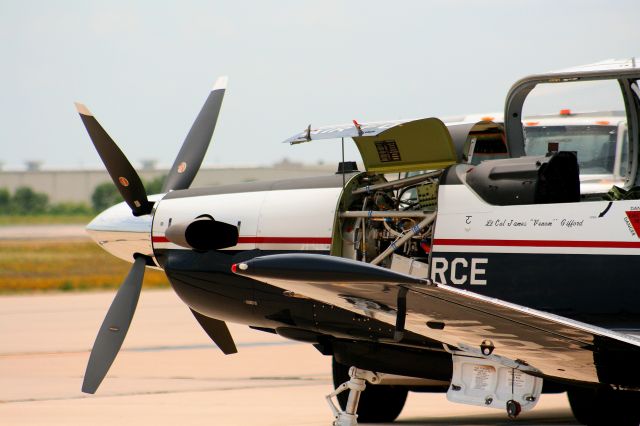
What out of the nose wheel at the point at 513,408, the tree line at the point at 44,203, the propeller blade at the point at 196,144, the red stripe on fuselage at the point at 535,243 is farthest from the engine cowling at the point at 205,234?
the tree line at the point at 44,203

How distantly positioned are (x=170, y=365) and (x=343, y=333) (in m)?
7.43

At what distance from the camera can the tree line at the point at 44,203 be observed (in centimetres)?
9306

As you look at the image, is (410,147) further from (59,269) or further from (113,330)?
(59,269)

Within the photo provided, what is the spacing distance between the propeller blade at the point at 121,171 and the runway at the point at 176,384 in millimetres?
2052

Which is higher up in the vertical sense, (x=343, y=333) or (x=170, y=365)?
(x=343, y=333)

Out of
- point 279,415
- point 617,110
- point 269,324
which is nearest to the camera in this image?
point 617,110

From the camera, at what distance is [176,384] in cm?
1476

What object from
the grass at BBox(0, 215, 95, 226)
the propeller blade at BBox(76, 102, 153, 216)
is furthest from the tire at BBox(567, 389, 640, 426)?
the grass at BBox(0, 215, 95, 226)

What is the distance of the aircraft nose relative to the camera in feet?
35.8

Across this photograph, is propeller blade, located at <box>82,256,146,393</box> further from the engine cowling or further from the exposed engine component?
the exposed engine component

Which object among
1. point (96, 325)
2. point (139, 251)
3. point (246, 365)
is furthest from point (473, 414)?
point (96, 325)

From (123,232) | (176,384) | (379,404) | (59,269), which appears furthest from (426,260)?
(59,269)

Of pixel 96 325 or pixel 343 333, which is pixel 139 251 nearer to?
pixel 343 333

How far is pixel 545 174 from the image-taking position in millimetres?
8750
